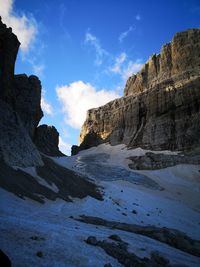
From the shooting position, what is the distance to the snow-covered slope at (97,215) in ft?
28.3

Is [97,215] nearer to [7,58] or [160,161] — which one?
[7,58]

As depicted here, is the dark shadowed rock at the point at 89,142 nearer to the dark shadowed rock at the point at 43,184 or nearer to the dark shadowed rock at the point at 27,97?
the dark shadowed rock at the point at 27,97

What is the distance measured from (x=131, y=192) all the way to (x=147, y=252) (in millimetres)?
21911

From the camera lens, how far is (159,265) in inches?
392

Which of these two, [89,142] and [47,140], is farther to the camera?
[89,142]

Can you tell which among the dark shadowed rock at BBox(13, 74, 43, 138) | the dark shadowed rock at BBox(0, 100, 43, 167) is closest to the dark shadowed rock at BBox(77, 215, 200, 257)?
the dark shadowed rock at BBox(0, 100, 43, 167)

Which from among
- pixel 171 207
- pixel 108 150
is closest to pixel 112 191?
pixel 171 207

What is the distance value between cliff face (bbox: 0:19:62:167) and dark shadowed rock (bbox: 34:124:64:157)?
2030 cm

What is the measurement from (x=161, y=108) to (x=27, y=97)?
3977cm

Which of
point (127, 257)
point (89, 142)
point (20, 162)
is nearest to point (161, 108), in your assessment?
point (89, 142)

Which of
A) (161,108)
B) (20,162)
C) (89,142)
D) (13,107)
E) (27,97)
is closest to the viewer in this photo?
(20,162)

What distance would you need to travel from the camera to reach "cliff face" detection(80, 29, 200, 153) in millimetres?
67312

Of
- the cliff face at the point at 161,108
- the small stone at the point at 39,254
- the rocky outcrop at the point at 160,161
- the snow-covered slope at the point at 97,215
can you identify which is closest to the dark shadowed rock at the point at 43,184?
the snow-covered slope at the point at 97,215

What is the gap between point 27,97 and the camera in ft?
157
